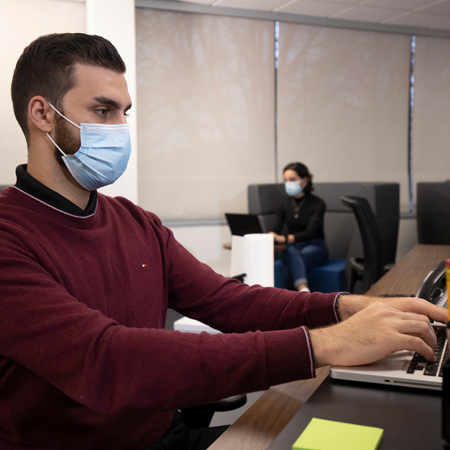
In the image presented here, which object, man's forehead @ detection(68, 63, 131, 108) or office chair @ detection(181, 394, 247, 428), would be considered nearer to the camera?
man's forehead @ detection(68, 63, 131, 108)

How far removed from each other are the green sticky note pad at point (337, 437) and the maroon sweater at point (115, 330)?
0.40 ft

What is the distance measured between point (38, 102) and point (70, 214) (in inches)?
Result: 10.7

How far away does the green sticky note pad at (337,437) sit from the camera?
651 millimetres

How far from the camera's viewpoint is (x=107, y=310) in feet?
3.61

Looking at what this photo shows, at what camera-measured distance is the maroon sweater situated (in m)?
0.82

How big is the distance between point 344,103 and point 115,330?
5.60m

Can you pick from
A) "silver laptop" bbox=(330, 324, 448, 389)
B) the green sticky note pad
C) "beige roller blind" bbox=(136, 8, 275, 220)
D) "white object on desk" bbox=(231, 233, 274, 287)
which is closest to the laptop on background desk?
"beige roller blind" bbox=(136, 8, 275, 220)

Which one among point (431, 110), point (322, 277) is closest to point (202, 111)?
point (322, 277)

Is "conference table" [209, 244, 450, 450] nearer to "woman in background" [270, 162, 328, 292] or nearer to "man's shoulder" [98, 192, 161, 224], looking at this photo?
"man's shoulder" [98, 192, 161, 224]

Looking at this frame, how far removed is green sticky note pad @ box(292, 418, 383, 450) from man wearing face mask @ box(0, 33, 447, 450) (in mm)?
122

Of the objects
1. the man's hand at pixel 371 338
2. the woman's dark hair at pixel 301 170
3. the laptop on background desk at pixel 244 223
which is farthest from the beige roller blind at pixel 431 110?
the man's hand at pixel 371 338

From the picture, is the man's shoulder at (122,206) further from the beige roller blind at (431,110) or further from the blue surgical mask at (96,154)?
the beige roller blind at (431,110)

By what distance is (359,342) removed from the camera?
0.87 metres

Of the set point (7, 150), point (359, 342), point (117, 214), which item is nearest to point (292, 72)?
point (7, 150)
